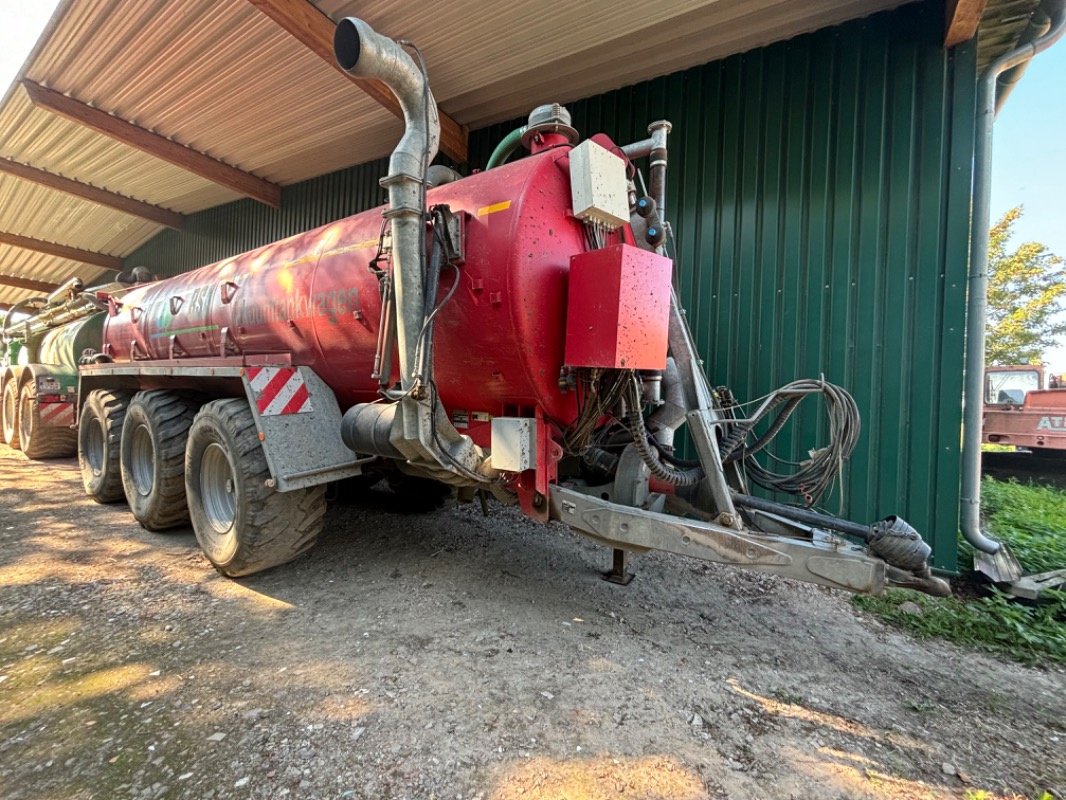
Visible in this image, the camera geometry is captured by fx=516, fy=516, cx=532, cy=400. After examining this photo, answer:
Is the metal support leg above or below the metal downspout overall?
below

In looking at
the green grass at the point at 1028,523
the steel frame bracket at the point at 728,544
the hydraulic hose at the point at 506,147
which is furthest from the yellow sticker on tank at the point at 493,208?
the green grass at the point at 1028,523

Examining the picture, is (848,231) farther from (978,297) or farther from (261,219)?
(261,219)

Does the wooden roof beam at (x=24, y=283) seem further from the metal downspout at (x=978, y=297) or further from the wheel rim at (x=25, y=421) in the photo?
the metal downspout at (x=978, y=297)

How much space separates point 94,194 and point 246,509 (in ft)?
36.5

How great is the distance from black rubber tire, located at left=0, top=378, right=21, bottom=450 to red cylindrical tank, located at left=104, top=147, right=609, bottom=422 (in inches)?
311

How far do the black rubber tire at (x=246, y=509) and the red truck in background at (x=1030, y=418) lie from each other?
1052 centimetres

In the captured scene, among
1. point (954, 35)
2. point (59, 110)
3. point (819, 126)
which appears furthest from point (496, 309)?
point (59, 110)

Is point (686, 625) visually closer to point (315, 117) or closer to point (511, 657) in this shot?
point (511, 657)

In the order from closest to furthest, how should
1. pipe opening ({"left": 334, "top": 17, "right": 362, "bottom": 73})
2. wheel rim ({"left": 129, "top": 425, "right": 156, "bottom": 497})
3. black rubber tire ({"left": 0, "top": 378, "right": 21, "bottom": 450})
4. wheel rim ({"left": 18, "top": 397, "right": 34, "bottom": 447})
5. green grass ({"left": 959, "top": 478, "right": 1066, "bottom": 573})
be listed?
1. pipe opening ({"left": 334, "top": 17, "right": 362, "bottom": 73})
2. green grass ({"left": 959, "top": 478, "right": 1066, "bottom": 573})
3. wheel rim ({"left": 129, "top": 425, "right": 156, "bottom": 497})
4. wheel rim ({"left": 18, "top": 397, "right": 34, "bottom": 447})
5. black rubber tire ({"left": 0, "top": 378, "right": 21, "bottom": 450})

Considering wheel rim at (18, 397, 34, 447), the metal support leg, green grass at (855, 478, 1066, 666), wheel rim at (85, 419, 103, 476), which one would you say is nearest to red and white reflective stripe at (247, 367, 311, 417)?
the metal support leg

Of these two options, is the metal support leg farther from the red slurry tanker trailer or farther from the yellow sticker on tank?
the yellow sticker on tank

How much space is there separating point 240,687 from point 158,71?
7631 mm

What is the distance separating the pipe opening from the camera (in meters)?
2.38

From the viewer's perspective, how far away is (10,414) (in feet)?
31.1
